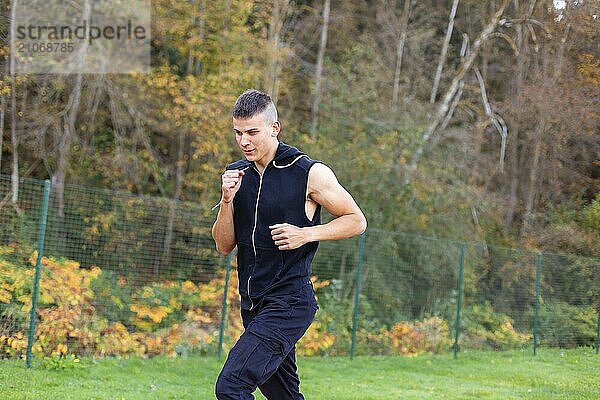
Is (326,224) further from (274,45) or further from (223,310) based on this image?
(274,45)

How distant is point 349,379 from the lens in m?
9.34

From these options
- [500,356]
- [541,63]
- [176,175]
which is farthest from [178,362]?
[541,63]

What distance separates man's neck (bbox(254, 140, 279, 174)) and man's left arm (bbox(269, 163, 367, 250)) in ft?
0.70

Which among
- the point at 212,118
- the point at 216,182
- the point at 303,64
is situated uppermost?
the point at 303,64

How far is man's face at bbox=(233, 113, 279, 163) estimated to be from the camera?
12.8 feet

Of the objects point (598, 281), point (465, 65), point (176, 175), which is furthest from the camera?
point (465, 65)

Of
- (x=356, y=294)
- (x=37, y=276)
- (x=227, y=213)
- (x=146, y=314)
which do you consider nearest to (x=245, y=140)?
(x=227, y=213)

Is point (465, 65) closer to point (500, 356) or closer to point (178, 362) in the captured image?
point (500, 356)

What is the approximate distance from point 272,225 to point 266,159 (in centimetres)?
34

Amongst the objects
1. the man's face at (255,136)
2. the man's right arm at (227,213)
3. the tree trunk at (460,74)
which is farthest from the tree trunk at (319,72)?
the man's face at (255,136)

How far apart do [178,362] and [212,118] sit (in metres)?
6.56

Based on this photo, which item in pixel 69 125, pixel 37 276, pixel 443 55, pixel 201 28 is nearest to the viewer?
pixel 37 276

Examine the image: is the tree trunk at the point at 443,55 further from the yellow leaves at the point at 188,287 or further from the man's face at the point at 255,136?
the man's face at the point at 255,136

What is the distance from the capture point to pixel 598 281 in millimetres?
14086
